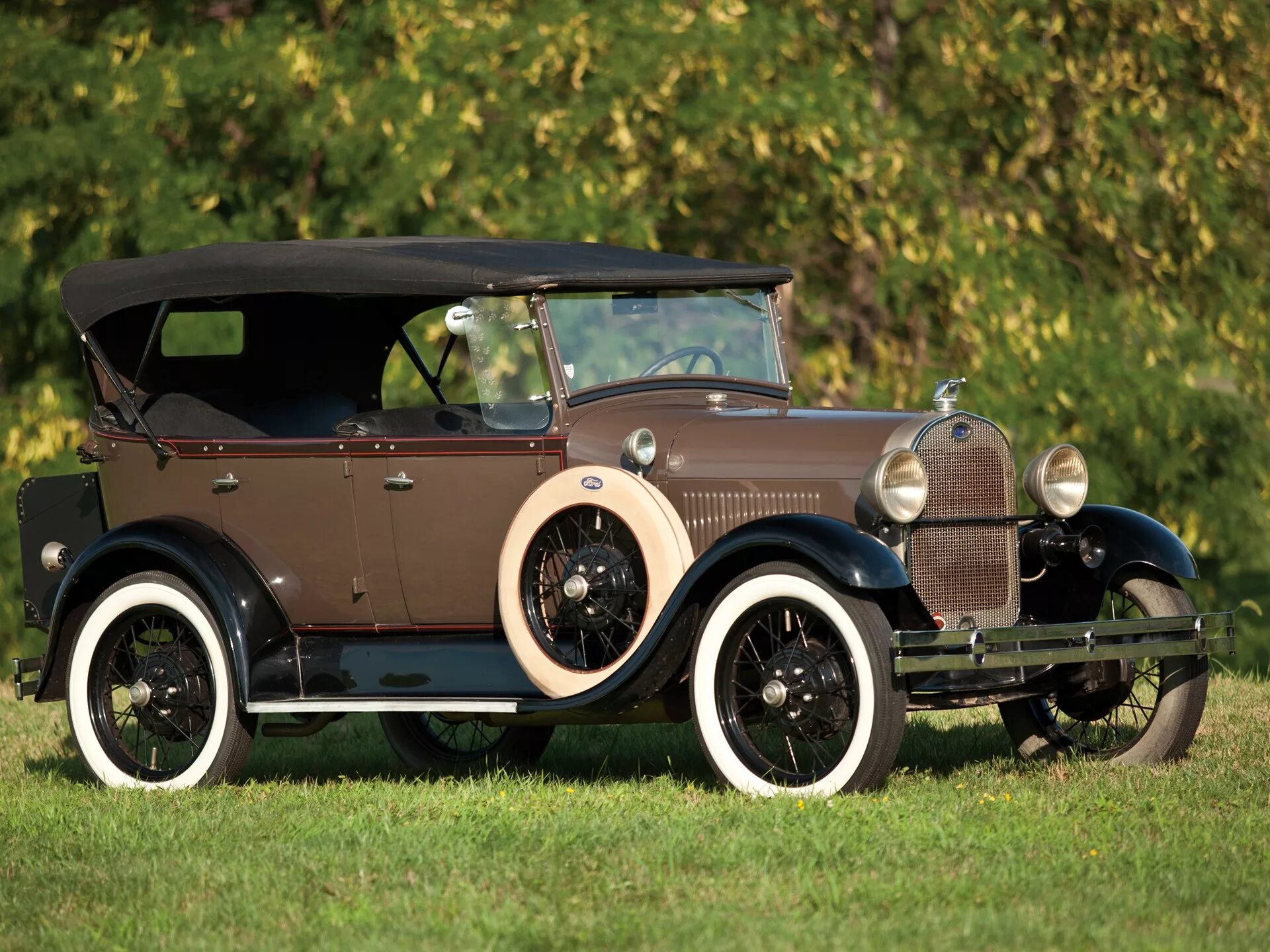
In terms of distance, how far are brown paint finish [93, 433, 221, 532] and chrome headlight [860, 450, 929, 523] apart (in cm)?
276

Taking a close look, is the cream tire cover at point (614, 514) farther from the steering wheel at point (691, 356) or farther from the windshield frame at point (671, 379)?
the steering wheel at point (691, 356)

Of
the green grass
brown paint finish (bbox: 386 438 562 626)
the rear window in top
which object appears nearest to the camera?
the green grass

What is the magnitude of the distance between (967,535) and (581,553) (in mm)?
1392

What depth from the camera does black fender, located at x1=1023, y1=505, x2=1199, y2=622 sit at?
266 inches

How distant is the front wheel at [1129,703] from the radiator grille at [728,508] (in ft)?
3.87

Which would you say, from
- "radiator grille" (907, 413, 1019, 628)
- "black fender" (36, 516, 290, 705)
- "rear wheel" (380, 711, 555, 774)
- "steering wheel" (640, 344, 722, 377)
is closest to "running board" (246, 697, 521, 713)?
"black fender" (36, 516, 290, 705)

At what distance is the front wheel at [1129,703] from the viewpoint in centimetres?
670

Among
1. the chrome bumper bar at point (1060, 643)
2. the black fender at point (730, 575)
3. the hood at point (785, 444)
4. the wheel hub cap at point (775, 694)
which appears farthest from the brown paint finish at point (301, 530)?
the chrome bumper bar at point (1060, 643)

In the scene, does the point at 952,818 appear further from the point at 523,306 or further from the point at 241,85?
the point at 241,85

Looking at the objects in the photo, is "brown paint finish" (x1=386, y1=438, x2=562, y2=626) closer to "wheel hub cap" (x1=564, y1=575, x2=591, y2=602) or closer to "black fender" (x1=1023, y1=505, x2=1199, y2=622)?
"wheel hub cap" (x1=564, y1=575, x2=591, y2=602)

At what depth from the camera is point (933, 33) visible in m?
14.3

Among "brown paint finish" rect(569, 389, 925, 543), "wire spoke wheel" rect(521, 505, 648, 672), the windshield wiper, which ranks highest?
the windshield wiper

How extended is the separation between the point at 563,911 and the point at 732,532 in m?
1.80

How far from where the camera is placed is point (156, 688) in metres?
7.14
